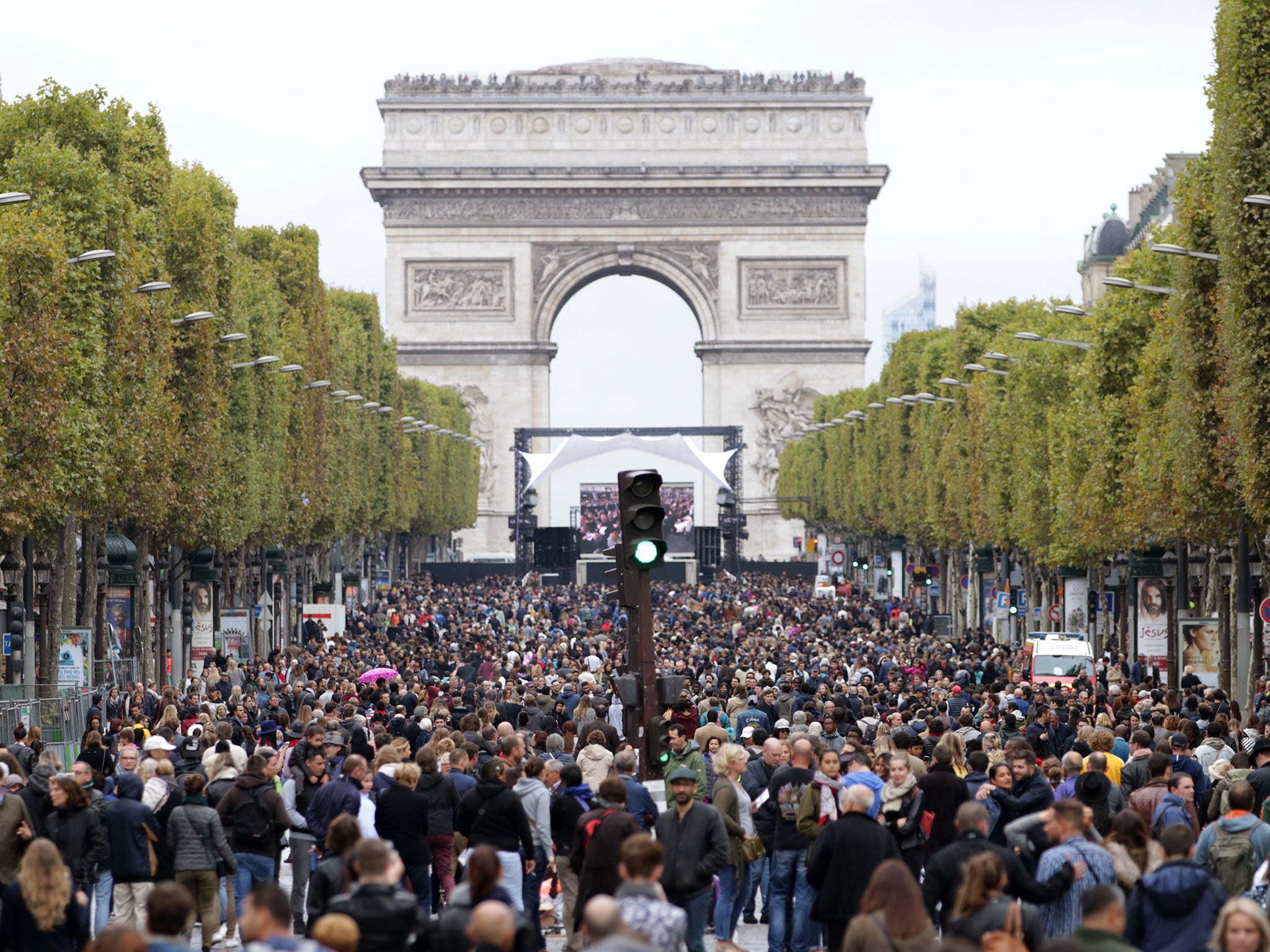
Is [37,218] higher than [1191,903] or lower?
higher

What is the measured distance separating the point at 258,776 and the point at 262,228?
38772mm

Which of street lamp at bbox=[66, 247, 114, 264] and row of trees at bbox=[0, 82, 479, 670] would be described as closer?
street lamp at bbox=[66, 247, 114, 264]

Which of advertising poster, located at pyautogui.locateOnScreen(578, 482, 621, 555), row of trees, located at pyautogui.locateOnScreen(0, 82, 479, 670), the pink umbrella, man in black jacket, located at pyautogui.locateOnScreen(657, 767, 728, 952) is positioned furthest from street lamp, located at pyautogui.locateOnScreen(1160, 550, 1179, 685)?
advertising poster, located at pyautogui.locateOnScreen(578, 482, 621, 555)

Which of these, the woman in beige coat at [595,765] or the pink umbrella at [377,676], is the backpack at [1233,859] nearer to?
the woman in beige coat at [595,765]

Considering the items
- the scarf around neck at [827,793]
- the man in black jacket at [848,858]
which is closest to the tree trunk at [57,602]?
the scarf around neck at [827,793]

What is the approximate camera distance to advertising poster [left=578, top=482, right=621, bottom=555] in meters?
95.6

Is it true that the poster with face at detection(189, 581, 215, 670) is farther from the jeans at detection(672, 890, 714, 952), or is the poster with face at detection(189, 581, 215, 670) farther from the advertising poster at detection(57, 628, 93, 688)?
the jeans at detection(672, 890, 714, 952)

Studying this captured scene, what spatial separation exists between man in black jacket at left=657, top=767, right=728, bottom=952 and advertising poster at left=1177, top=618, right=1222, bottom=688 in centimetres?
2080

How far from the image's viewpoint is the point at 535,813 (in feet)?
51.6

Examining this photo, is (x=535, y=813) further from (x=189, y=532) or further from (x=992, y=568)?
(x=992, y=568)

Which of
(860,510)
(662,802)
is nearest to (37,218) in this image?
(662,802)

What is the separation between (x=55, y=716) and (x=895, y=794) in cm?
1635

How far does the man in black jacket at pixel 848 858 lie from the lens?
12773mm

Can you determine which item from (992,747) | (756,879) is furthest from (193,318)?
(756,879)
